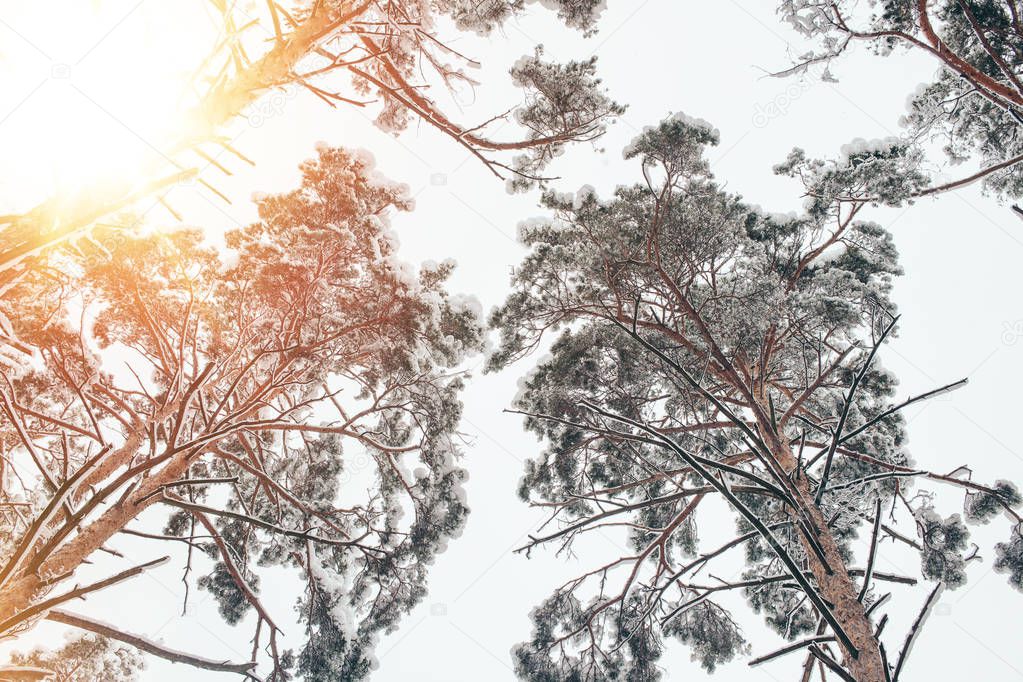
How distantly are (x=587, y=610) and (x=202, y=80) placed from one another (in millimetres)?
7811

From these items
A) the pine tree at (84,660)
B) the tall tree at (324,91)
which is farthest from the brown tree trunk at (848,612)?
the pine tree at (84,660)

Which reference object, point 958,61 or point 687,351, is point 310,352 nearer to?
point 687,351

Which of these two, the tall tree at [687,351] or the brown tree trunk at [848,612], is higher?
the tall tree at [687,351]

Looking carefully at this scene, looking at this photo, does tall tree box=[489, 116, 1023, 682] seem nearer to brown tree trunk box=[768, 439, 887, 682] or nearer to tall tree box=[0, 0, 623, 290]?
tall tree box=[0, 0, 623, 290]

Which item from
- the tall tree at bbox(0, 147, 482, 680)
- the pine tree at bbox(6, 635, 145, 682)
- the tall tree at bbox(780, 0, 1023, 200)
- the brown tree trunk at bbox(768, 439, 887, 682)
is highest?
the tall tree at bbox(780, 0, 1023, 200)

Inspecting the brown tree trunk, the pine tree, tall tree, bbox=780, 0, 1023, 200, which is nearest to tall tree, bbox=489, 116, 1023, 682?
tall tree, bbox=780, 0, 1023, 200

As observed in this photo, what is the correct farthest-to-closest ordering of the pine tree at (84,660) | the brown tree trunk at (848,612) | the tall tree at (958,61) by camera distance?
the pine tree at (84,660)
the tall tree at (958,61)
the brown tree trunk at (848,612)

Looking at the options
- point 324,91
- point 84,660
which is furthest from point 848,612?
point 84,660

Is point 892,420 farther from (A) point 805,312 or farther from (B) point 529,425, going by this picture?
(B) point 529,425

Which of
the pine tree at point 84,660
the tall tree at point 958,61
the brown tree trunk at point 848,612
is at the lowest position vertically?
the brown tree trunk at point 848,612

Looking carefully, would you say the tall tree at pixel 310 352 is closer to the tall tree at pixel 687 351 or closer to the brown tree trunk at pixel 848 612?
the tall tree at pixel 687 351

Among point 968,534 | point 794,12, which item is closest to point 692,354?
point 968,534

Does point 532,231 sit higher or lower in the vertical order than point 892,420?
higher

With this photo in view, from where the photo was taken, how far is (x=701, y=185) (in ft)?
26.8
